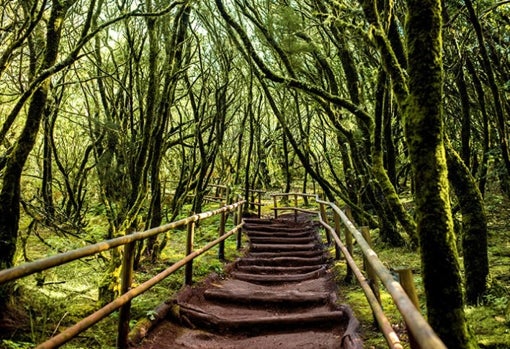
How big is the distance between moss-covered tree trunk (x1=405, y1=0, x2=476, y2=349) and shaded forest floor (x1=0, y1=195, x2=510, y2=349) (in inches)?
11.6

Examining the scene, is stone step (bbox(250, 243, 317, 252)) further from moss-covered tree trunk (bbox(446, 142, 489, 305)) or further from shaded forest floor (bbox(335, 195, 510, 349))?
moss-covered tree trunk (bbox(446, 142, 489, 305))

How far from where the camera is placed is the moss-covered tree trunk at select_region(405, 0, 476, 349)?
2.30m

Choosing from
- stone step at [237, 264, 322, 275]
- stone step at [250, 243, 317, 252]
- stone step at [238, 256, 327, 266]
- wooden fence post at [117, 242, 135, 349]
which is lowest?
stone step at [237, 264, 322, 275]

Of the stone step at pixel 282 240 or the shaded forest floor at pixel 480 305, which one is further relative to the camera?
the stone step at pixel 282 240

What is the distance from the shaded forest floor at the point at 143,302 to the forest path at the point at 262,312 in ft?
0.77

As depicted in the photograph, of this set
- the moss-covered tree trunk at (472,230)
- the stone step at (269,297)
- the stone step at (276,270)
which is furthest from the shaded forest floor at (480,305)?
the stone step at (276,270)

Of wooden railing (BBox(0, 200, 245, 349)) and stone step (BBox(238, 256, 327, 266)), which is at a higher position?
wooden railing (BBox(0, 200, 245, 349))

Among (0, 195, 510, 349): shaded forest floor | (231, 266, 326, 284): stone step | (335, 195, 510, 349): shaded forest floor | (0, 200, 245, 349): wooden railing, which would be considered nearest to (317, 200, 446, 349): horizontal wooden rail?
(335, 195, 510, 349): shaded forest floor

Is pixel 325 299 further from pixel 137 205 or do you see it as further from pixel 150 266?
pixel 150 266

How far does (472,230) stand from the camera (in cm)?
384

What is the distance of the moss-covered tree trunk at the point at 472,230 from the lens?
374 cm

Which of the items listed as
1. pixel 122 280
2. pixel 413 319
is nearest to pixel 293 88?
pixel 122 280

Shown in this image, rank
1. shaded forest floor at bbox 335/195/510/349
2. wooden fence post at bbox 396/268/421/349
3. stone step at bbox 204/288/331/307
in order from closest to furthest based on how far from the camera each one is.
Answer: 1. wooden fence post at bbox 396/268/421/349
2. shaded forest floor at bbox 335/195/510/349
3. stone step at bbox 204/288/331/307

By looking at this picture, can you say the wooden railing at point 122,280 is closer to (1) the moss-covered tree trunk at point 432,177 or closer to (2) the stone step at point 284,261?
(1) the moss-covered tree trunk at point 432,177
